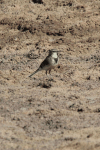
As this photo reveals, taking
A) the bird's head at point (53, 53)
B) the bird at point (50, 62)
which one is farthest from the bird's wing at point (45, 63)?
the bird's head at point (53, 53)

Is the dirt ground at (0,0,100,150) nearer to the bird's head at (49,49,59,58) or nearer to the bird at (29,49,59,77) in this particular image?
the bird at (29,49,59,77)

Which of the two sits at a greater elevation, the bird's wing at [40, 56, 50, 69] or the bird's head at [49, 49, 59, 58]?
the bird's head at [49, 49, 59, 58]

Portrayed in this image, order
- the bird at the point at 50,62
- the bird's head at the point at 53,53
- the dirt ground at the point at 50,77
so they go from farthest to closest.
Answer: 1. the bird's head at the point at 53,53
2. the bird at the point at 50,62
3. the dirt ground at the point at 50,77

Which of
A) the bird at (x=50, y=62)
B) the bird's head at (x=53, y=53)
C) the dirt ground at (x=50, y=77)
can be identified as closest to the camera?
the dirt ground at (x=50, y=77)

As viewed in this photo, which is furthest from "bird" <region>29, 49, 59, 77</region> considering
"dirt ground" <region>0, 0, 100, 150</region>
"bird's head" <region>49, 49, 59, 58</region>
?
"dirt ground" <region>0, 0, 100, 150</region>

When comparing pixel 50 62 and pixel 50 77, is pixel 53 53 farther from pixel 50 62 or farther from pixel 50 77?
pixel 50 77

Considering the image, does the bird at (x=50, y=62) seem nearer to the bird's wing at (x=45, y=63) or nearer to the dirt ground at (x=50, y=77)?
the bird's wing at (x=45, y=63)

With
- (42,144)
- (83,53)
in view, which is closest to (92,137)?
(42,144)

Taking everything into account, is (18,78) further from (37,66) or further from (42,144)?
(42,144)
